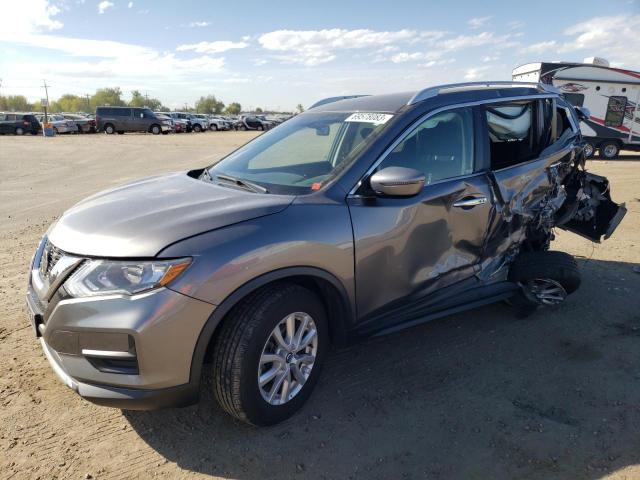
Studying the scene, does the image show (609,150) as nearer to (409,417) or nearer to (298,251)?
(409,417)

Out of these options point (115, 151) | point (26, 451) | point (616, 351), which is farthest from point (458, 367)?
point (115, 151)

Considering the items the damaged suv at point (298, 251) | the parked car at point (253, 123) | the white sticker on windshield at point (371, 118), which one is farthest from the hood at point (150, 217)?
the parked car at point (253, 123)

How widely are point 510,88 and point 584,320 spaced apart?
2146 mm

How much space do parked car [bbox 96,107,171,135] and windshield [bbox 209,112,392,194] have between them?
3568 centimetres

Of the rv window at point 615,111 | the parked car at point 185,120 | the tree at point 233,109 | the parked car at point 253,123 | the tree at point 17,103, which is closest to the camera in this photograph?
the rv window at point 615,111

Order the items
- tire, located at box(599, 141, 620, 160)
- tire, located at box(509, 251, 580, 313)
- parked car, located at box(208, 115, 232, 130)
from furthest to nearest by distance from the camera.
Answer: parked car, located at box(208, 115, 232, 130) < tire, located at box(599, 141, 620, 160) < tire, located at box(509, 251, 580, 313)

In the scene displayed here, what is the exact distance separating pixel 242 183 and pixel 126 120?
36.5 meters

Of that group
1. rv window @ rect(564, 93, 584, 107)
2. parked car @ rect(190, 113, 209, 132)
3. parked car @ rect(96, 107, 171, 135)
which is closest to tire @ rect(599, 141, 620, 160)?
rv window @ rect(564, 93, 584, 107)

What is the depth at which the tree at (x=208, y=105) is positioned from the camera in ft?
Answer: 406

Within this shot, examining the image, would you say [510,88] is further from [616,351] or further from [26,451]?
[26,451]

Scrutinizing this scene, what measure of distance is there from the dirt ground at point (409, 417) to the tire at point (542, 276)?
0.87ft

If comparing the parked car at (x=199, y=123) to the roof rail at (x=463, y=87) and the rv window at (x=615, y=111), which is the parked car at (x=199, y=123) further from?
the roof rail at (x=463, y=87)

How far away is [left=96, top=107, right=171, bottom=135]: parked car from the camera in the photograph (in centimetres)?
3556

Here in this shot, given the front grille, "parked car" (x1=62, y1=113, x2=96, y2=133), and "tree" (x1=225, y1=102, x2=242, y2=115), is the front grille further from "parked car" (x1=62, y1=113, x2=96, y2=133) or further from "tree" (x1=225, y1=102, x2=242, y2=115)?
"tree" (x1=225, y1=102, x2=242, y2=115)
